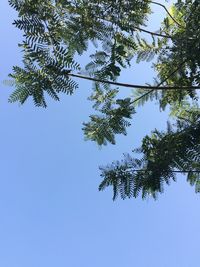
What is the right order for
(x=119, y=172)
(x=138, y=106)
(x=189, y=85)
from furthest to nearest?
(x=138, y=106) < (x=189, y=85) < (x=119, y=172)

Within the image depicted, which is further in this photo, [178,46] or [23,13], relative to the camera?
[178,46]

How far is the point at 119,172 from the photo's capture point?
4.61 metres

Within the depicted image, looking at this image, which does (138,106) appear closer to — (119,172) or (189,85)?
(189,85)

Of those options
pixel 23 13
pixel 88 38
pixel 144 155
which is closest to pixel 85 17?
pixel 88 38

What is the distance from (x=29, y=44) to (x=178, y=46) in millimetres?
1804

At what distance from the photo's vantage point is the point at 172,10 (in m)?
6.27

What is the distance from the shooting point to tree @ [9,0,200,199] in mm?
4176

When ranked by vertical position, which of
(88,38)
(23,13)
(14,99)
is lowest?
(14,99)

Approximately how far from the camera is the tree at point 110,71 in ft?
13.7

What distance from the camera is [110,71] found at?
14.7 feet

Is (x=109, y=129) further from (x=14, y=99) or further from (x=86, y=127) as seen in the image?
(x=14, y=99)

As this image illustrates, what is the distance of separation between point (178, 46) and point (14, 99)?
1996 mm

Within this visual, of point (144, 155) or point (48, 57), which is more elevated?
point (48, 57)

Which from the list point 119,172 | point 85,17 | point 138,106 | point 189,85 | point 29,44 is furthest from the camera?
point 138,106
